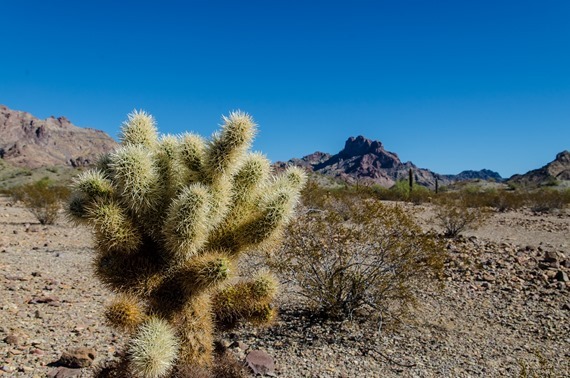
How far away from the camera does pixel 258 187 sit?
148 inches

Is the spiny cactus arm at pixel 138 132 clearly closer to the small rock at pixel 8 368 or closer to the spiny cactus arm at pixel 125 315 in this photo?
the spiny cactus arm at pixel 125 315

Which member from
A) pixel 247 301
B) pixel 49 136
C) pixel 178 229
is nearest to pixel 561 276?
pixel 247 301

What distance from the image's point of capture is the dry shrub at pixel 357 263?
635 cm

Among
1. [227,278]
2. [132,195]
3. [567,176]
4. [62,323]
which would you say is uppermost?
[567,176]

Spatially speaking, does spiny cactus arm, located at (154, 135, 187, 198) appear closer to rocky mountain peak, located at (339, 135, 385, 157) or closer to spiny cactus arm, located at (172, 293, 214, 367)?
spiny cactus arm, located at (172, 293, 214, 367)

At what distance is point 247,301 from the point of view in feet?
12.2

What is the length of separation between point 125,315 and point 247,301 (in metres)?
0.99

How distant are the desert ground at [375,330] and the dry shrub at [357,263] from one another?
12.6 inches

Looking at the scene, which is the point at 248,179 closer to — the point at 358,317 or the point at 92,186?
the point at 92,186

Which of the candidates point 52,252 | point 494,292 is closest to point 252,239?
point 494,292

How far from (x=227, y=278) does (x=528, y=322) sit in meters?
5.46

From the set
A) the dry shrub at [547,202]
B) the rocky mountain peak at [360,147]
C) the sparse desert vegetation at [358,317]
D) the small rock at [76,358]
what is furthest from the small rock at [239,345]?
the rocky mountain peak at [360,147]

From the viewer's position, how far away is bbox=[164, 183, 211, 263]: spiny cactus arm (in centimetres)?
296

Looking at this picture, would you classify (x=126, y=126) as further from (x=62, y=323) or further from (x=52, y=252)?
(x=52, y=252)
